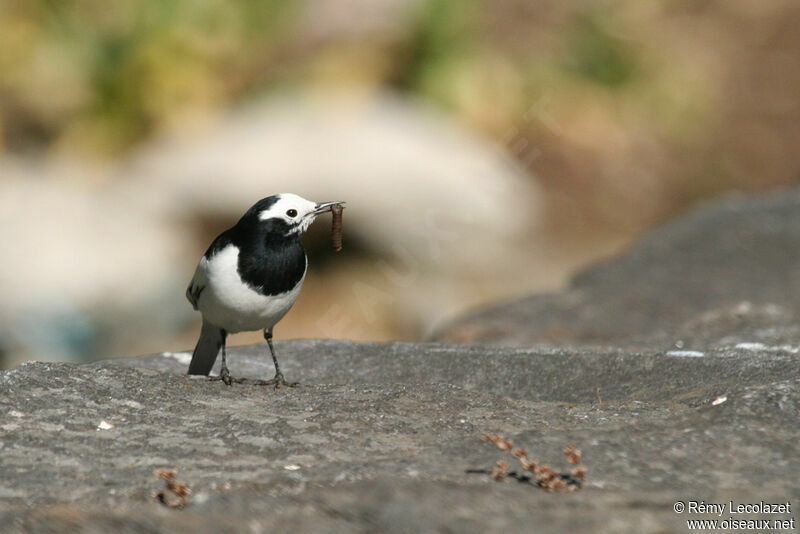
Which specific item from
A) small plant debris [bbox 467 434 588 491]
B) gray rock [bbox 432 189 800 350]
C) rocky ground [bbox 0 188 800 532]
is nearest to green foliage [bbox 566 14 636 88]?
gray rock [bbox 432 189 800 350]

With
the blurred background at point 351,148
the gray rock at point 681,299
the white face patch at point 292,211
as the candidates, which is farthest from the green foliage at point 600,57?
the white face patch at point 292,211

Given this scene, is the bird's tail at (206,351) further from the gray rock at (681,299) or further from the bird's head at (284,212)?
the gray rock at (681,299)

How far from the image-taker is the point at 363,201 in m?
9.73

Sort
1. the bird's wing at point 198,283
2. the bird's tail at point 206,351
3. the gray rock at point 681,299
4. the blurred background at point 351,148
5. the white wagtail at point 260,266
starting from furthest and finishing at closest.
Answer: the blurred background at point 351,148, the gray rock at point 681,299, the bird's tail at point 206,351, the bird's wing at point 198,283, the white wagtail at point 260,266

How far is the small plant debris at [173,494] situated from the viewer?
91.3 inches

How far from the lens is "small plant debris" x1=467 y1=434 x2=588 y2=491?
7.83ft

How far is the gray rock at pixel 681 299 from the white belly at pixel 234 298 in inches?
52.9

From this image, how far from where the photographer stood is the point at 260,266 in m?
4.10

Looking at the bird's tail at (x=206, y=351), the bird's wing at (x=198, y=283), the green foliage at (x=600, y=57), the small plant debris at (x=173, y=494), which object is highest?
the green foliage at (x=600, y=57)

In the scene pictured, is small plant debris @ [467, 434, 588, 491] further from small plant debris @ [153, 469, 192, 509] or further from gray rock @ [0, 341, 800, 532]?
small plant debris @ [153, 469, 192, 509]

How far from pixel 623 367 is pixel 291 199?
53.2 inches

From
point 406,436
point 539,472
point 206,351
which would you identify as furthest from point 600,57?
point 539,472

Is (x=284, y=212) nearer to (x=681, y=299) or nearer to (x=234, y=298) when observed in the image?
(x=234, y=298)

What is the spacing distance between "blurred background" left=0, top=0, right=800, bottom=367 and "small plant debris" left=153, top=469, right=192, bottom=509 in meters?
6.92
